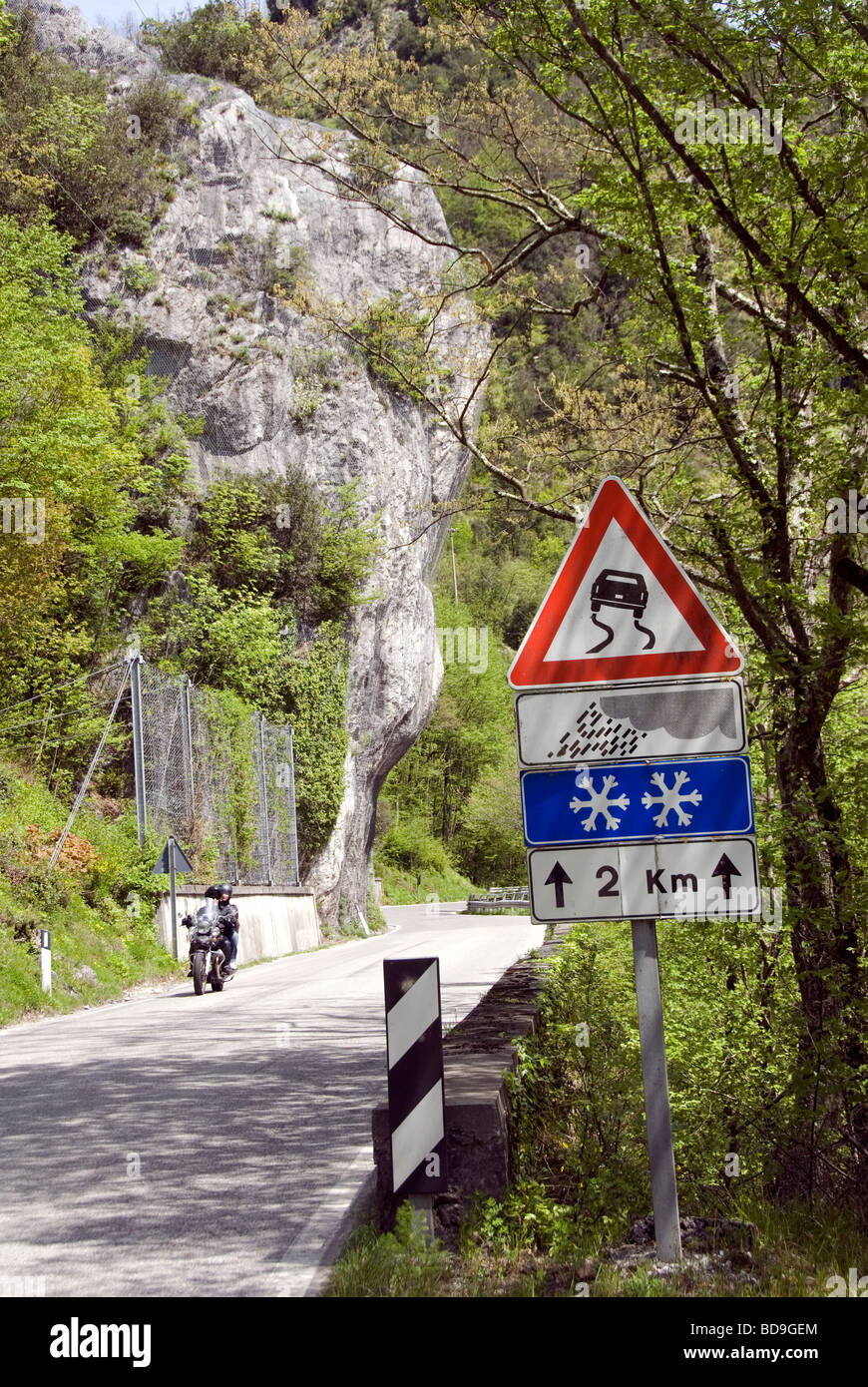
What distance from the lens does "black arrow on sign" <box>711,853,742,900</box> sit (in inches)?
158

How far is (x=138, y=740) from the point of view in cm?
2348

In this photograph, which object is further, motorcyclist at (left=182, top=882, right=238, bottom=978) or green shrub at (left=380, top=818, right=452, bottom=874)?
green shrub at (left=380, top=818, right=452, bottom=874)

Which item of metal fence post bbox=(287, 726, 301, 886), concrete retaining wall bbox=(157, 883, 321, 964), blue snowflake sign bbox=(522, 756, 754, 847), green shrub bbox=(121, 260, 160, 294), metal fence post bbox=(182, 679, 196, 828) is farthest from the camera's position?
green shrub bbox=(121, 260, 160, 294)

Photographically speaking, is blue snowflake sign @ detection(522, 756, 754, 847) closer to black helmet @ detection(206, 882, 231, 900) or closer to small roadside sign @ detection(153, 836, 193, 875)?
black helmet @ detection(206, 882, 231, 900)

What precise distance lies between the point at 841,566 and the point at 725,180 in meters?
2.06

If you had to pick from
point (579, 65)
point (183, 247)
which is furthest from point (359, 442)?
point (579, 65)

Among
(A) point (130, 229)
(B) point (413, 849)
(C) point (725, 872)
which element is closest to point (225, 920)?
(C) point (725, 872)

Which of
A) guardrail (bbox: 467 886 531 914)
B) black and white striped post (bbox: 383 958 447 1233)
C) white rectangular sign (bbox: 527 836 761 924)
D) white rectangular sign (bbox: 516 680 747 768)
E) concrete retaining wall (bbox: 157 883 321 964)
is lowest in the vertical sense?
guardrail (bbox: 467 886 531 914)

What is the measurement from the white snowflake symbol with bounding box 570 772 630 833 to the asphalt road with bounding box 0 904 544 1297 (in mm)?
1818

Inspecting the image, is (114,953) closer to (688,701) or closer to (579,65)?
(579,65)

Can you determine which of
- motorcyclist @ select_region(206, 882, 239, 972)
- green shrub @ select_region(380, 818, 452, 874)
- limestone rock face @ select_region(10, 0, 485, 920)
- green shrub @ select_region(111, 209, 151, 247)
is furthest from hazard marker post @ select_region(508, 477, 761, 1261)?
green shrub @ select_region(380, 818, 452, 874)

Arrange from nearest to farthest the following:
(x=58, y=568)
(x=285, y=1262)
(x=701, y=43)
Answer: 1. (x=285, y=1262)
2. (x=701, y=43)
3. (x=58, y=568)

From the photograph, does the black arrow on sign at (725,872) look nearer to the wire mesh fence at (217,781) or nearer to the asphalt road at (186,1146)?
the asphalt road at (186,1146)

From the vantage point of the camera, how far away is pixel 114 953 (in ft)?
63.9
